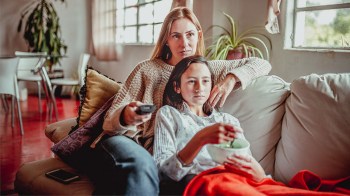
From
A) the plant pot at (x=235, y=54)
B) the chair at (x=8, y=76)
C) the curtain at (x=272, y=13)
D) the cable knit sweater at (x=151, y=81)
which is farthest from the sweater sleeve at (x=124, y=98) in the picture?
the chair at (x=8, y=76)

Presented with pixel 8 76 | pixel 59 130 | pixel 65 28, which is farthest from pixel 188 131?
pixel 65 28

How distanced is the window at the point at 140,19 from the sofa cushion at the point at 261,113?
10.7ft

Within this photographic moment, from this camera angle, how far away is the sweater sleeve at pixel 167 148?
118cm

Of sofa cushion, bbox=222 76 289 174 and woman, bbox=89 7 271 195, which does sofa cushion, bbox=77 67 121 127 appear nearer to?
woman, bbox=89 7 271 195

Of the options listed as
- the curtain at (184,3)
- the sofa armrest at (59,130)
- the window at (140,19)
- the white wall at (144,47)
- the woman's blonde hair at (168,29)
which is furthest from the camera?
the window at (140,19)

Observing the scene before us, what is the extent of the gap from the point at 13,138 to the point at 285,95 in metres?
2.88

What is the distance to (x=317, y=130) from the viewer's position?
4.56 feet

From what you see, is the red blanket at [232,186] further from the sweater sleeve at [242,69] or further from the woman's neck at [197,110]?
the sweater sleeve at [242,69]

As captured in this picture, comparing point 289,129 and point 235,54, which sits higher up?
point 235,54

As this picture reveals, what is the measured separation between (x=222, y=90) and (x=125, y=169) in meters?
0.54

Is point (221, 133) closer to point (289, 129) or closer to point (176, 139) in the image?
point (176, 139)

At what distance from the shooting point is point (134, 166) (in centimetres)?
115

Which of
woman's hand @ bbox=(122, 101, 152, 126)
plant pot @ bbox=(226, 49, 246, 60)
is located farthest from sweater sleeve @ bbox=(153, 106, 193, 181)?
plant pot @ bbox=(226, 49, 246, 60)

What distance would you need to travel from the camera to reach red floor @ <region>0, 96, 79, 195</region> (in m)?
2.61
